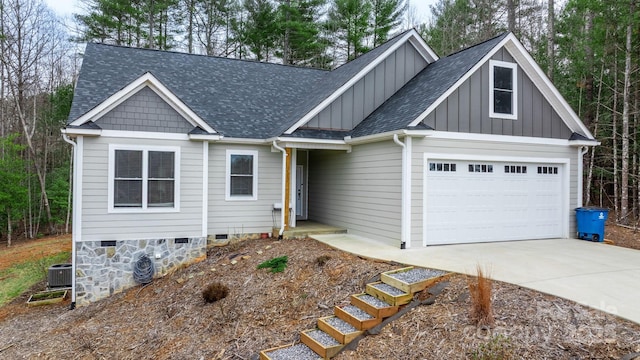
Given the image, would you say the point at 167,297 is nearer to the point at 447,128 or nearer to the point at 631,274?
the point at 447,128

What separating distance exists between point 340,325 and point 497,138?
21.4 ft

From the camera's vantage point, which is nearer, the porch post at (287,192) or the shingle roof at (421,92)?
the shingle roof at (421,92)

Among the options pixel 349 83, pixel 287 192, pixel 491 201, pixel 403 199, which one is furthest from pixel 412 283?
pixel 349 83

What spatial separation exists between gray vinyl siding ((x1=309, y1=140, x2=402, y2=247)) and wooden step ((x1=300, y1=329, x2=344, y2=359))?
12.3 ft

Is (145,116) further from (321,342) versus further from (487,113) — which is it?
(487,113)

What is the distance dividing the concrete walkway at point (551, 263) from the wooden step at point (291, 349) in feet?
8.44

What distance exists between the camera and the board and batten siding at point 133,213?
27.7 feet

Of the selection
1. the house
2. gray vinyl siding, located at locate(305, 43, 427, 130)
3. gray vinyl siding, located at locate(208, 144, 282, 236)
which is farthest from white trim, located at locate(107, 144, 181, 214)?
gray vinyl siding, located at locate(305, 43, 427, 130)

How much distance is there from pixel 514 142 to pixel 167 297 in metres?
8.84

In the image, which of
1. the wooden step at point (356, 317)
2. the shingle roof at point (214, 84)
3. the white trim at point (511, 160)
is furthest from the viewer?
the shingle roof at point (214, 84)

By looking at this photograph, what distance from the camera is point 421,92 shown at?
9836mm

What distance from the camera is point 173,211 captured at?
9.14 meters

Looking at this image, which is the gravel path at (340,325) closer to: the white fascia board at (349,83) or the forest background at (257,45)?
the white fascia board at (349,83)

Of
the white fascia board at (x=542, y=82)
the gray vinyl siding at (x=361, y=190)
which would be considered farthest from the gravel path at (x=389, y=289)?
the white fascia board at (x=542, y=82)
